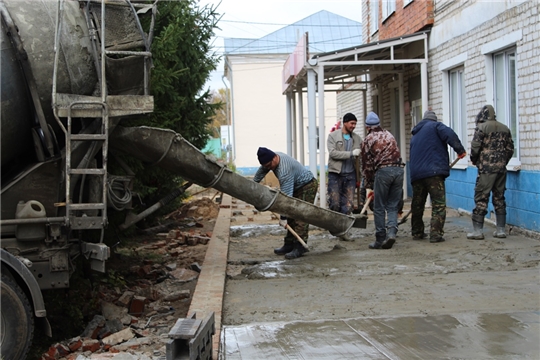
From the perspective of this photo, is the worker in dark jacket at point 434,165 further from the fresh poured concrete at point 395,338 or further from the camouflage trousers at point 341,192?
the fresh poured concrete at point 395,338

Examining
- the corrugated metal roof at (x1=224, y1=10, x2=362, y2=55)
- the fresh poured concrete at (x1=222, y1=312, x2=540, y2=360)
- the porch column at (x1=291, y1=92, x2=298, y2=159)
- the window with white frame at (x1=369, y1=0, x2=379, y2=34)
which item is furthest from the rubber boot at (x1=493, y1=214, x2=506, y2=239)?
the corrugated metal roof at (x1=224, y1=10, x2=362, y2=55)

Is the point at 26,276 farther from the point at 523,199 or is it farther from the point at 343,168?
the point at 523,199

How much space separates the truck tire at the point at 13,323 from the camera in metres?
4.61

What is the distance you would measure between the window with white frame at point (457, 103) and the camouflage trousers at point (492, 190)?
302 cm

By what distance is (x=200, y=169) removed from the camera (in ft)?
22.9

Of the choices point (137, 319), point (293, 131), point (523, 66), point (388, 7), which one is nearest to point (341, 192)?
point (523, 66)

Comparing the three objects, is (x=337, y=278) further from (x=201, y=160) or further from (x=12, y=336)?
(x=12, y=336)

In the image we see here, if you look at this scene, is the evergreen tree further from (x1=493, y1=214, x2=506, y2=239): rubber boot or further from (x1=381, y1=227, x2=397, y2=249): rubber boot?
(x1=493, y1=214, x2=506, y2=239): rubber boot

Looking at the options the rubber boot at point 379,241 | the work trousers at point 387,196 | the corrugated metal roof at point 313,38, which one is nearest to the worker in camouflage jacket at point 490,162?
the work trousers at point 387,196

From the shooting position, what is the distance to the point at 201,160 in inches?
273

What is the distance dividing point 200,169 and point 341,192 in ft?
10.7

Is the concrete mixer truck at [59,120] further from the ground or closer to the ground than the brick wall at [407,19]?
closer to the ground

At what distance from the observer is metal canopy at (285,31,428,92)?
477 inches

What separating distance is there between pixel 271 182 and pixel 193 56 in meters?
13.6
